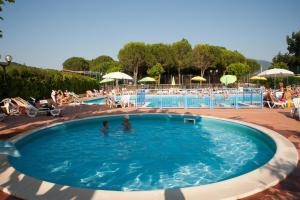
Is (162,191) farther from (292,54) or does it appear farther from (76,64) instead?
(76,64)

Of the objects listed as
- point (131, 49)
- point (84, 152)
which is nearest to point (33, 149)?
point (84, 152)

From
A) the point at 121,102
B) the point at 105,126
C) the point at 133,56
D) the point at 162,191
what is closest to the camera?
the point at 162,191

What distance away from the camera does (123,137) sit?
33.6 feet

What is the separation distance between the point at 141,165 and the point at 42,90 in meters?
17.3

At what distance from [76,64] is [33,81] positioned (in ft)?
332

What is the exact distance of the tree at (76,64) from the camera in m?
117

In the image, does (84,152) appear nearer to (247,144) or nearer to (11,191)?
(11,191)

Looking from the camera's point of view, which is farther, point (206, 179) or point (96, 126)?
point (96, 126)

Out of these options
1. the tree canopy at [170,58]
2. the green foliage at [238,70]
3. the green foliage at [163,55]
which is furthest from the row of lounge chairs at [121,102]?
the green foliage at [238,70]

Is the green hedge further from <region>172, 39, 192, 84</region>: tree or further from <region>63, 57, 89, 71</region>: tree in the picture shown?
<region>63, 57, 89, 71</region>: tree

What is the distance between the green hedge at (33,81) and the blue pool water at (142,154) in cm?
877

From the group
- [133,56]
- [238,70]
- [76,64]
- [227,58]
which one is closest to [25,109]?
[133,56]

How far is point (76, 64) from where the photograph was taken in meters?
117

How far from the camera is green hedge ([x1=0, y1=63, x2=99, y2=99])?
17734 mm
